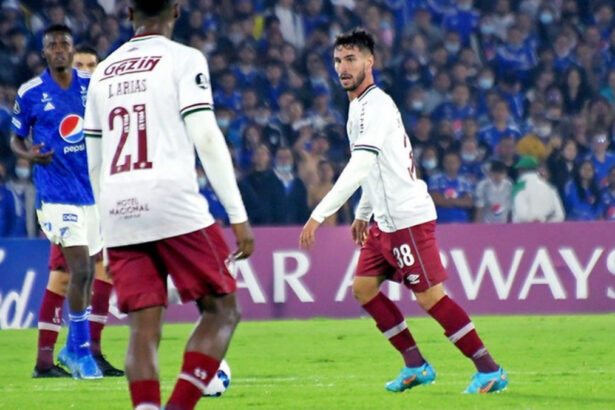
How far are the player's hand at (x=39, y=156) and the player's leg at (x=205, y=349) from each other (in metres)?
3.57

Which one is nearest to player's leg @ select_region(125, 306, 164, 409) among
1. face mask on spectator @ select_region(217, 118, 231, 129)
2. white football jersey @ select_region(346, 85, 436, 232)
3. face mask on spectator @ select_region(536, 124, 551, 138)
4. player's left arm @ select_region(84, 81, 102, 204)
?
player's left arm @ select_region(84, 81, 102, 204)

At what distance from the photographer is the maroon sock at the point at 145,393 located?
5.36 metres

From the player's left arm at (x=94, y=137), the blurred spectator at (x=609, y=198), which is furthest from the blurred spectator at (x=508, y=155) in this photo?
the player's left arm at (x=94, y=137)

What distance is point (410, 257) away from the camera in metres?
8.06

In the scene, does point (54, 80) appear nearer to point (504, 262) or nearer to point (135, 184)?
point (135, 184)

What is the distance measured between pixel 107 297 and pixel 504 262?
5619 millimetres

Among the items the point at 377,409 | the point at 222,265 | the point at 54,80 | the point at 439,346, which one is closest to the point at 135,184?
the point at 222,265

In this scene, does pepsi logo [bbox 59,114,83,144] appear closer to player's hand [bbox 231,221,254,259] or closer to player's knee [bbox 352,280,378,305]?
player's knee [bbox 352,280,378,305]

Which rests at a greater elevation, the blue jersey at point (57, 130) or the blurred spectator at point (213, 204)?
the blue jersey at point (57, 130)

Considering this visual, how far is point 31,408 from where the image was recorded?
760cm

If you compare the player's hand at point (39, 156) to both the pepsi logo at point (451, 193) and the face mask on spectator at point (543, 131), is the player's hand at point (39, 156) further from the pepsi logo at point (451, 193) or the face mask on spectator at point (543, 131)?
the face mask on spectator at point (543, 131)

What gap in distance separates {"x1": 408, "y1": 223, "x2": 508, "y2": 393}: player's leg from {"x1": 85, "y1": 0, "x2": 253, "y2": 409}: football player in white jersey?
259 centimetres

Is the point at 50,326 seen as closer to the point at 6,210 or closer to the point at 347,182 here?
the point at 347,182

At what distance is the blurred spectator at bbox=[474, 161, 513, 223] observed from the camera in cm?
1596
